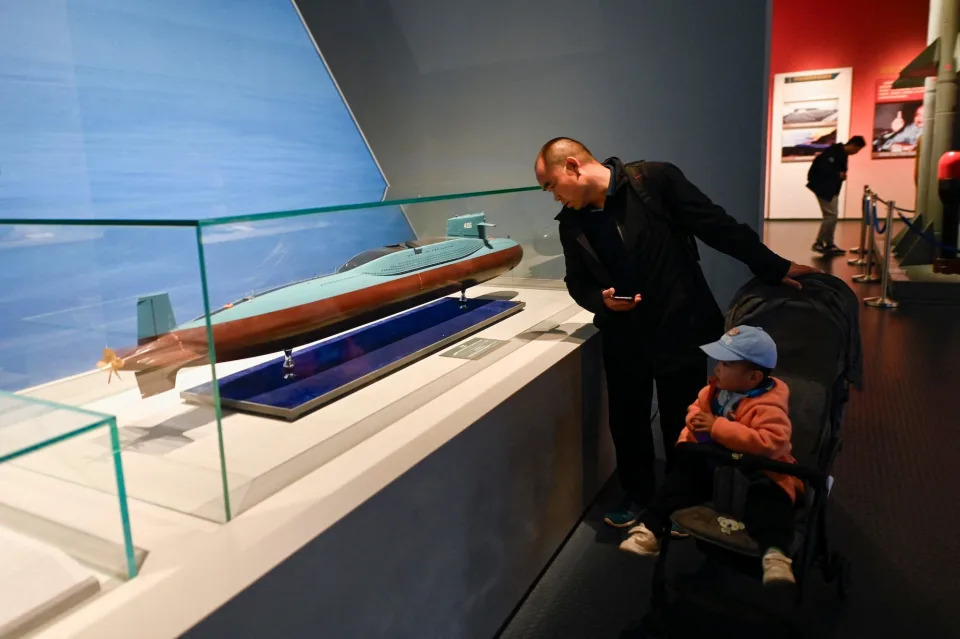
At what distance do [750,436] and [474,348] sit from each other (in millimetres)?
1166

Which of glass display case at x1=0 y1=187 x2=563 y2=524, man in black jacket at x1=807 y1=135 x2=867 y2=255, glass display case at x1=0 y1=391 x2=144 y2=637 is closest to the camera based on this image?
glass display case at x1=0 y1=391 x2=144 y2=637

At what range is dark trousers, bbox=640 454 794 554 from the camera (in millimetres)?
2145

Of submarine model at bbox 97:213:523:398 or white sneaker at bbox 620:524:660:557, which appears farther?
white sneaker at bbox 620:524:660:557

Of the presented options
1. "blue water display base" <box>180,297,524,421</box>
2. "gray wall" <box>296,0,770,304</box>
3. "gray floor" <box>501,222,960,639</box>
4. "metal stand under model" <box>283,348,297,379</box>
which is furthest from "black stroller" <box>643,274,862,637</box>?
"metal stand under model" <box>283,348,297,379</box>

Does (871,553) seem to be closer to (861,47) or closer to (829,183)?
(829,183)

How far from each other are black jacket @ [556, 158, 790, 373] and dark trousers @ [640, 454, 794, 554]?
515mm

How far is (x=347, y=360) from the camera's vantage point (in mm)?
2691

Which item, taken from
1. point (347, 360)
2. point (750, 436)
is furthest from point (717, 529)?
point (347, 360)

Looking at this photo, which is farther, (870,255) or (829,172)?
(829,172)

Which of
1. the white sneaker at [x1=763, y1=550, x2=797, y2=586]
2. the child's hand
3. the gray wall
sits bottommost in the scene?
the white sneaker at [x1=763, y1=550, x2=797, y2=586]

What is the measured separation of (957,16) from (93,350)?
9.19 m

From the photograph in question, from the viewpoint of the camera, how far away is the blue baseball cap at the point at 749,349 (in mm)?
2252

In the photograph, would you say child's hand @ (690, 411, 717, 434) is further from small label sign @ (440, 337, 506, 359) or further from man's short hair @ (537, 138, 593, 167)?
man's short hair @ (537, 138, 593, 167)

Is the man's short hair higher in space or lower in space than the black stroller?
higher
